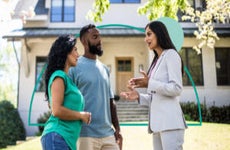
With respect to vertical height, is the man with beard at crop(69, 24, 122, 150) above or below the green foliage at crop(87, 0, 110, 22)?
below

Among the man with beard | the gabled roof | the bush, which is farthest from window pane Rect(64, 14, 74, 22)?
the man with beard

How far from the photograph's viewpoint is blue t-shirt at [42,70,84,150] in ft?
6.70

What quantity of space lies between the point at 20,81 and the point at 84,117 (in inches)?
493

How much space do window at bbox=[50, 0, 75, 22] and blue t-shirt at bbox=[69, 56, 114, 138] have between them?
1243cm

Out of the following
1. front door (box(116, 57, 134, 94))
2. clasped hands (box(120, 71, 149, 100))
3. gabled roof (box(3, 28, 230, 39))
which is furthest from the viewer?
front door (box(116, 57, 134, 94))

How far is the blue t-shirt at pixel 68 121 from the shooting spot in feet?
6.70

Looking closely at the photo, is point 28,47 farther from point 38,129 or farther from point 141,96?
point 141,96

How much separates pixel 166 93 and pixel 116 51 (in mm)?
12175

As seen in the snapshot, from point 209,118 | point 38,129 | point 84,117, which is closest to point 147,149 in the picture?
point 84,117

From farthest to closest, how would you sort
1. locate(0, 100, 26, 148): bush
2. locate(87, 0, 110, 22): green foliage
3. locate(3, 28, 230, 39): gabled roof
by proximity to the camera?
locate(3, 28, 230, 39): gabled roof, locate(0, 100, 26, 148): bush, locate(87, 0, 110, 22): green foliage

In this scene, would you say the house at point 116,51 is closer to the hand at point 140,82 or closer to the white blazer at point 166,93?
the hand at point 140,82

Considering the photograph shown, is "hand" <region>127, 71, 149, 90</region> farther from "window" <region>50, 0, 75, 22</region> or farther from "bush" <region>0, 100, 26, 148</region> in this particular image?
"window" <region>50, 0, 75, 22</region>

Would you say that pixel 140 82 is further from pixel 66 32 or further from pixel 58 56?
pixel 66 32

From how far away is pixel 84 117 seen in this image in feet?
7.11
